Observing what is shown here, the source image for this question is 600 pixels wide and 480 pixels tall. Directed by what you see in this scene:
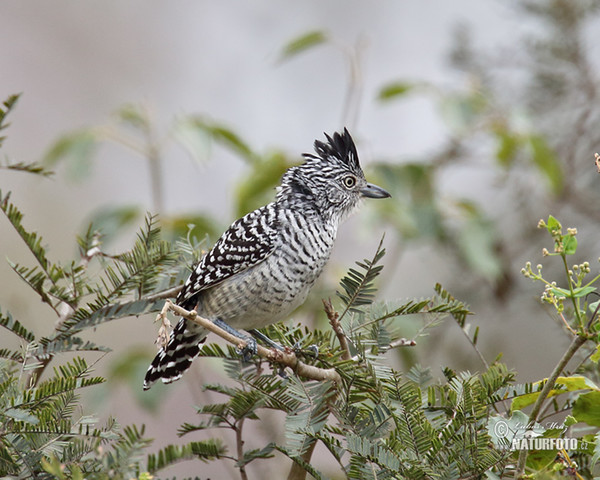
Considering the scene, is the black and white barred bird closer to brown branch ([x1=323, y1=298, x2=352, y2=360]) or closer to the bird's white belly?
the bird's white belly

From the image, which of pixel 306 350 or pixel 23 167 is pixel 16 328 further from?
pixel 306 350

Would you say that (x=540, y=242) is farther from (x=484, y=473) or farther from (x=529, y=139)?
(x=484, y=473)

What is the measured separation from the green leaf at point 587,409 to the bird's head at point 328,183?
818 mm

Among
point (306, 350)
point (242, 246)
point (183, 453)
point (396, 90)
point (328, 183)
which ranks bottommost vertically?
point (183, 453)

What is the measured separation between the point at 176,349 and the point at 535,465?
2.66 feet

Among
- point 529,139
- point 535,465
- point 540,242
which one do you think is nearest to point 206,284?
point 535,465

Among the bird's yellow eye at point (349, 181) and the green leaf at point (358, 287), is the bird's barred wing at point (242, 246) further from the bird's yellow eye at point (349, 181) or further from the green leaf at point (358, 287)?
the green leaf at point (358, 287)

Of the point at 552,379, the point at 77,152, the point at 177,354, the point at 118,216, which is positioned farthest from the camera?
the point at 118,216

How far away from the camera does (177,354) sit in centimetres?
145

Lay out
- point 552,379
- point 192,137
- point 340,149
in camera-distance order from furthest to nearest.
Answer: point 192,137 → point 340,149 → point 552,379

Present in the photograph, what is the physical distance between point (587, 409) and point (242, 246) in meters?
0.83

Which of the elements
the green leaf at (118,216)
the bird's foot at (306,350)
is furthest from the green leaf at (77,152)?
the bird's foot at (306,350)

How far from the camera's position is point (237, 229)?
151 centimetres

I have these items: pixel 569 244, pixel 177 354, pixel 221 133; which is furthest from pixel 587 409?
pixel 221 133
